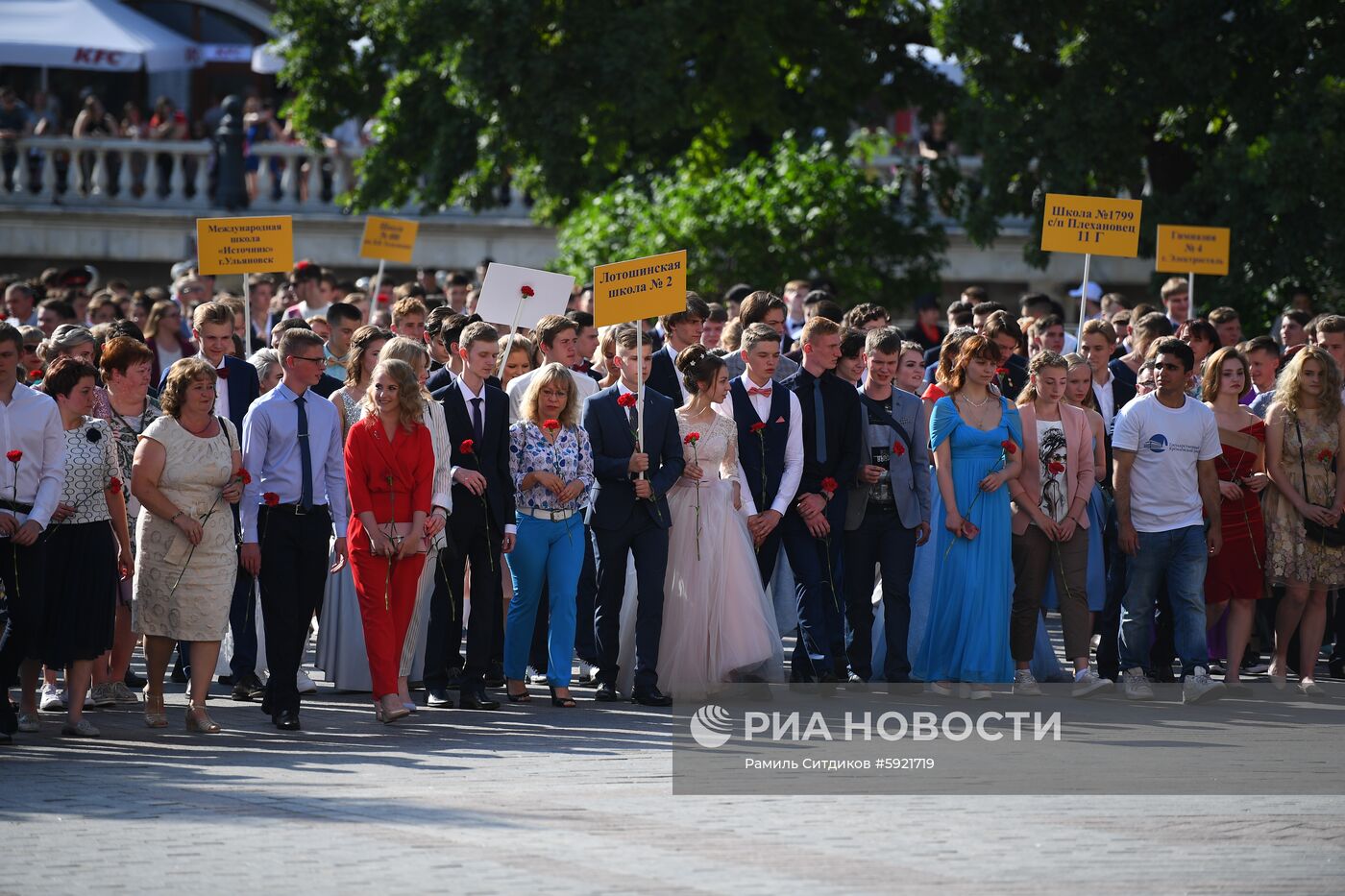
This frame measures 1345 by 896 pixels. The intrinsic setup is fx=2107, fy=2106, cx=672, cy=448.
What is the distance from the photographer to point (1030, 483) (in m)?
11.8

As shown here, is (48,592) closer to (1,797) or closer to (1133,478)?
(1,797)

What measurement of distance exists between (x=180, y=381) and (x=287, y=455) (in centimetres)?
70

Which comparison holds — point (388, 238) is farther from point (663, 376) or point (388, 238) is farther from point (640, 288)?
point (640, 288)

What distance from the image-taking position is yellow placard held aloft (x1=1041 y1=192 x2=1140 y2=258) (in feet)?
48.5

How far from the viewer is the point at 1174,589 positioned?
11.8 meters

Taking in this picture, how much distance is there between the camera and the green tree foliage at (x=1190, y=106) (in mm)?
19938

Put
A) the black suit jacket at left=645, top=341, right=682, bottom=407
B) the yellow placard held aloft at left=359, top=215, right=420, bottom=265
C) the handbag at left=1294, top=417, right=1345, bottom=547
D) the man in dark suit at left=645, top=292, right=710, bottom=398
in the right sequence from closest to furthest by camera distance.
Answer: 1. the handbag at left=1294, top=417, right=1345, bottom=547
2. the man in dark suit at left=645, top=292, right=710, bottom=398
3. the black suit jacket at left=645, top=341, right=682, bottom=407
4. the yellow placard held aloft at left=359, top=215, right=420, bottom=265

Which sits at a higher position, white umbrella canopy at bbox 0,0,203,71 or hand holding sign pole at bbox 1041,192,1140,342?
white umbrella canopy at bbox 0,0,203,71

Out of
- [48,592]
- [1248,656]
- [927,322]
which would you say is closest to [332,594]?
[48,592]

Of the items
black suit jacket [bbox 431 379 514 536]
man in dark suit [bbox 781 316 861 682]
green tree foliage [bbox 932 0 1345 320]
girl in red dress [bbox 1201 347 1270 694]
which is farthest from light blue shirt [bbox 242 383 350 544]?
green tree foliage [bbox 932 0 1345 320]

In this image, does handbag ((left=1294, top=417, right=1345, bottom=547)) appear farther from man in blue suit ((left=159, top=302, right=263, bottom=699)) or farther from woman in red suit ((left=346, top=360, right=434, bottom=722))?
man in blue suit ((left=159, top=302, right=263, bottom=699))

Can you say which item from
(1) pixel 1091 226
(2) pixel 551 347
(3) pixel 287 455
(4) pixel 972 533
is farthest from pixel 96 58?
(4) pixel 972 533

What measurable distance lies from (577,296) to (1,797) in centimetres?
1121

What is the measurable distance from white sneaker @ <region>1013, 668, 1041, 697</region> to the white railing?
67.7 feet
